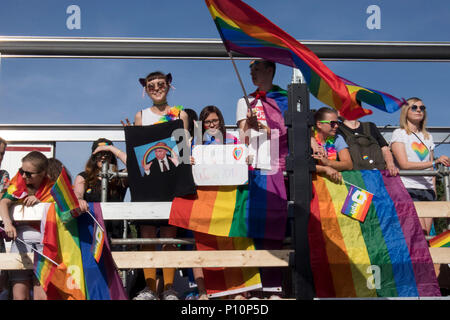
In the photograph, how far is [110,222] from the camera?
473 cm

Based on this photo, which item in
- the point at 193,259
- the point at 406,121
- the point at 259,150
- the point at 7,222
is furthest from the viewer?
the point at 406,121

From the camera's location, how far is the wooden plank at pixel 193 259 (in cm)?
402

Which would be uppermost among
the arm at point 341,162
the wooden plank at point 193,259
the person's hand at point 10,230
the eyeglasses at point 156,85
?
the eyeglasses at point 156,85

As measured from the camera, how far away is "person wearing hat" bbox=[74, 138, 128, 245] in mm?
4821

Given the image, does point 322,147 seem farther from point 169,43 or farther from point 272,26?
point 169,43

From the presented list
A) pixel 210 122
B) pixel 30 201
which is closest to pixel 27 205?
pixel 30 201

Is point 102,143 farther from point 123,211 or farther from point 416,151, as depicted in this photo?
point 416,151

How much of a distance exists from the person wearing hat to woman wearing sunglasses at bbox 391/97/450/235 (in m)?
2.79

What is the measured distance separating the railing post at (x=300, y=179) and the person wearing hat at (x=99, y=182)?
1.85 meters

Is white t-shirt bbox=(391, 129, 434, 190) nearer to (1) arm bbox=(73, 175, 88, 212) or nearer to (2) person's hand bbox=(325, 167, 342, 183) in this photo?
(2) person's hand bbox=(325, 167, 342, 183)

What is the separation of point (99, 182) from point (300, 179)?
224 cm

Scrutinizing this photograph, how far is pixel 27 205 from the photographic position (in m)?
4.24

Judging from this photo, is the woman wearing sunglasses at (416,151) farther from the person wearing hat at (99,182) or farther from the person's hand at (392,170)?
the person wearing hat at (99,182)

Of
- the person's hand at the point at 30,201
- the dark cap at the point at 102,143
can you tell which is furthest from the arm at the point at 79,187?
the person's hand at the point at 30,201
